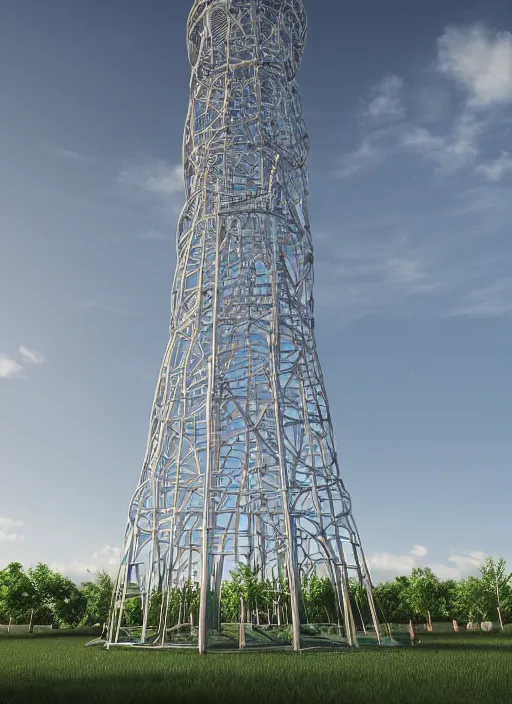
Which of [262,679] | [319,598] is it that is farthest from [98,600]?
[262,679]

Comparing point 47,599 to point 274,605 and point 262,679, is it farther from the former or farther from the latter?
Result: point 262,679

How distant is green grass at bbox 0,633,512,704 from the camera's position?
925cm

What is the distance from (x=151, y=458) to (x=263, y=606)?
773 cm

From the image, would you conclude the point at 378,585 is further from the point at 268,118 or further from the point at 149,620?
the point at 268,118

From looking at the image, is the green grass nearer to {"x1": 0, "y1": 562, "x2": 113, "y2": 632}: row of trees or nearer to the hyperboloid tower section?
the hyperboloid tower section

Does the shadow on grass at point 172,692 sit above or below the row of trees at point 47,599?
below

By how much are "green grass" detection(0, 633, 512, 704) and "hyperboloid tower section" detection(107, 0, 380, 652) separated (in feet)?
12.8

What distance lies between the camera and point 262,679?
11.3 meters

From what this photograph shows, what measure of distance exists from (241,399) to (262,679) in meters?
16.8

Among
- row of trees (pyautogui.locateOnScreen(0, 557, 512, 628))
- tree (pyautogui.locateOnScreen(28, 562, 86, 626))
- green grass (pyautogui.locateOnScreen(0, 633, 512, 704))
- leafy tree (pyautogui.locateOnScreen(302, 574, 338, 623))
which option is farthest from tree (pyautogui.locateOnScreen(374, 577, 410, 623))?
green grass (pyautogui.locateOnScreen(0, 633, 512, 704))

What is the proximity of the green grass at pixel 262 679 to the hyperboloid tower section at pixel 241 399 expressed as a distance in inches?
154

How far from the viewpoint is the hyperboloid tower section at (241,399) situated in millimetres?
22016

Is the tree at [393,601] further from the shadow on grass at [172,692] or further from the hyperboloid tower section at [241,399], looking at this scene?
the shadow on grass at [172,692]

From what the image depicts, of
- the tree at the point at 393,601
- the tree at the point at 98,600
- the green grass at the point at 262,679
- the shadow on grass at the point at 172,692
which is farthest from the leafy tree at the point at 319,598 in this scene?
the tree at the point at 393,601
